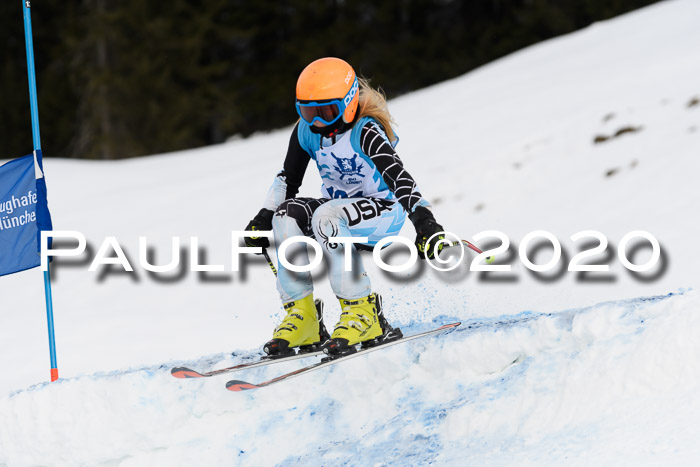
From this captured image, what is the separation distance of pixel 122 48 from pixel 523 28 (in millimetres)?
12001

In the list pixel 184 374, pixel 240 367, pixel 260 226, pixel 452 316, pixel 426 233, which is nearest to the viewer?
pixel 426 233

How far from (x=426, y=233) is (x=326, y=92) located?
878 mm

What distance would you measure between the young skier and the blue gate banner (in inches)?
67.0

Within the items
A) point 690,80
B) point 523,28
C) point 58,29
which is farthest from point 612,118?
point 58,29

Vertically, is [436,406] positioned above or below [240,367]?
below

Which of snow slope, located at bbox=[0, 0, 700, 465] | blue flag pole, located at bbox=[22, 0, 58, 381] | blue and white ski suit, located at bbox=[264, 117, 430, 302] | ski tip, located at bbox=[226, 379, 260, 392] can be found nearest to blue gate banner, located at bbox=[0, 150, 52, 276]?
blue flag pole, located at bbox=[22, 0, 58, 381]

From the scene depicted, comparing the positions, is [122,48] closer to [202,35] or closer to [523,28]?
[202,35]

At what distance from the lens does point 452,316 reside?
5617mm

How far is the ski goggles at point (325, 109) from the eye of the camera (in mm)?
4125

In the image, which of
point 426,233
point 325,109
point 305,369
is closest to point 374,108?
point 325,109

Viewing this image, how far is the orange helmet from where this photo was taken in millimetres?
4121

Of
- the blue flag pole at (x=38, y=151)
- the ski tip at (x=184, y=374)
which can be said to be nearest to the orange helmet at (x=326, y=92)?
the ski tip at (x=184, y=374)

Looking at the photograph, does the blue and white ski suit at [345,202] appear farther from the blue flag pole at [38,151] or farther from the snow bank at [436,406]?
the blue flag pole at [38,151]

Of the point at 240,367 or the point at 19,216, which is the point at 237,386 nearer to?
the point at 240,367
